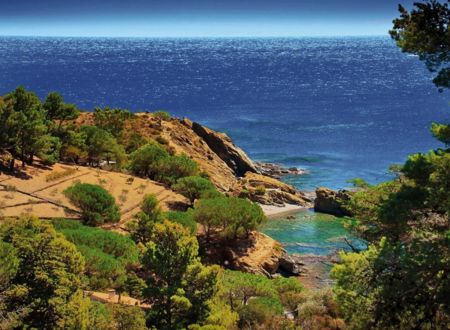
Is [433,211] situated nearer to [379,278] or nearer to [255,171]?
[379,278]

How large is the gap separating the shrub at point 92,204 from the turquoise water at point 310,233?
19.5 metres

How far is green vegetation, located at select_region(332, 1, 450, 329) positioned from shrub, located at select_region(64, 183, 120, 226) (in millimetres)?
26235

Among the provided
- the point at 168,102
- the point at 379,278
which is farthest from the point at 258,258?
the point at 168,102

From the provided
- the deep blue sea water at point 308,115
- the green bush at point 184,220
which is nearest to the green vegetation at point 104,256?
the green bush at point 184,220

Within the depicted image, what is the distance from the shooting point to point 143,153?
5625 cm

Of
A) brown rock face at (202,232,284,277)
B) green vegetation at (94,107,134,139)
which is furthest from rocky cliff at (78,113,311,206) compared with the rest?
brown rock face at (202,232,284,277)

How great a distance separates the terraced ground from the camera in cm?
3922

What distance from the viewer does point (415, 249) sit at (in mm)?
13148

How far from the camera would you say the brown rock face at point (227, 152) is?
268ft

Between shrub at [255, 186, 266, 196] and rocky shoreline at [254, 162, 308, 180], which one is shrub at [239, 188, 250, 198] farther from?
rocky shoreline at [254, 162, 308, 180]

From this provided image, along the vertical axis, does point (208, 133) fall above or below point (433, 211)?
below

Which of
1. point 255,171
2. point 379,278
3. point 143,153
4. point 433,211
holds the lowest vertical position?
point 255,171

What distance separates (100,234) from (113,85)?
17114cm

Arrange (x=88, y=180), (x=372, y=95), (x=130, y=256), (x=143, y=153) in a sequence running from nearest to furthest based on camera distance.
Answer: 1. (x=130, y=256)
2. (x=88, y=180)
3. (x=143, y=153)
4. (x=372, y=95)
